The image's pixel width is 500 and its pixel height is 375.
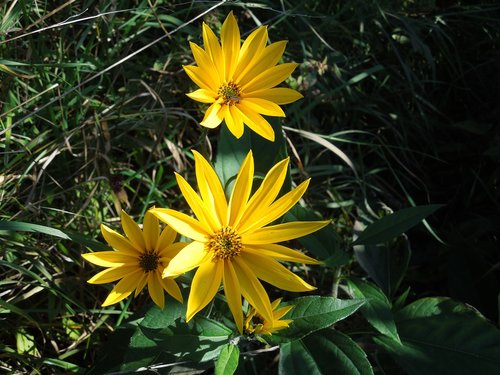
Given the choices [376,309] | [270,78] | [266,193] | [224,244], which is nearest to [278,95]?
[270,78]

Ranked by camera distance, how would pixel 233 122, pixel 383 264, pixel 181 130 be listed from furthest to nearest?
1. pixel 181 130
2. pixel 383 264
3. pixel 233 122

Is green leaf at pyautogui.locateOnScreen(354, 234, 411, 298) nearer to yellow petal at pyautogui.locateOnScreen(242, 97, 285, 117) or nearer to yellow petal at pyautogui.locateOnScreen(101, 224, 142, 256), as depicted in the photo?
yellow petal at pyautogui.locateOnScreen(242, 97, 285, 117)

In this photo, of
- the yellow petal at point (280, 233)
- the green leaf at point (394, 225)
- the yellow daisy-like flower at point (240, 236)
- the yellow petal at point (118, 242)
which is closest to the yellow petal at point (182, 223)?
the yellow daisy-like flower at point (240, 236)

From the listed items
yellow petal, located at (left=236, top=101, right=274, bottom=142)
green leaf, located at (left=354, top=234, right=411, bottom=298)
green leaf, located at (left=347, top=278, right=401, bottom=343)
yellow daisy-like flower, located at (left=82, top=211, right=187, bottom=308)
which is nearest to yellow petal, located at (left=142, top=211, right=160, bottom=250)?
yellow daisy-like flower, located at (left=82, top=211, right=187, bottom=308)

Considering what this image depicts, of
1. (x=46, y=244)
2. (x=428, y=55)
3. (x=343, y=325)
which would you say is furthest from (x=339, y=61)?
(x=46, y=244)

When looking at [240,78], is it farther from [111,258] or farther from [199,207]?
[111,258]
